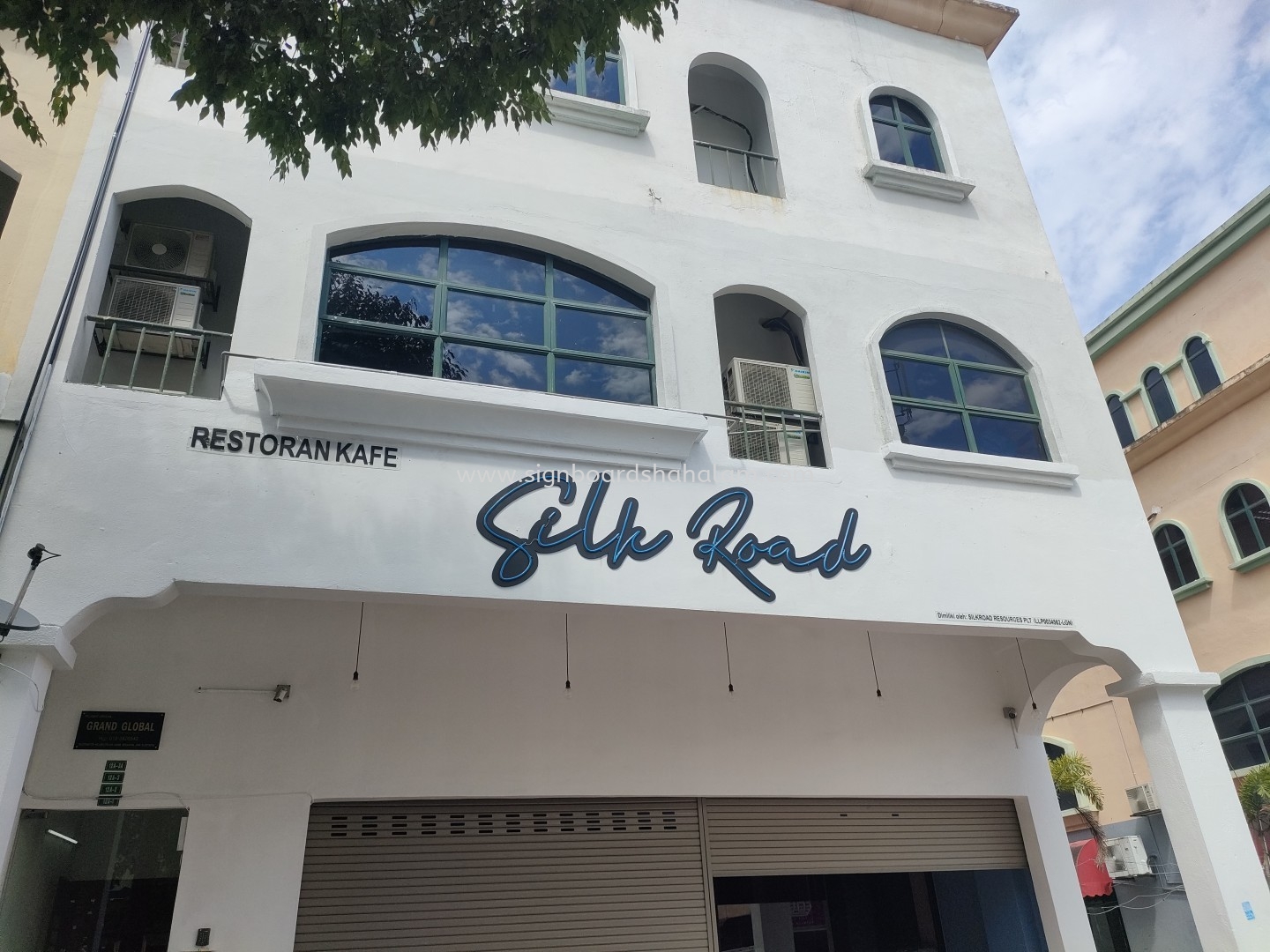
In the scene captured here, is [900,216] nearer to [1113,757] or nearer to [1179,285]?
[1179,285]

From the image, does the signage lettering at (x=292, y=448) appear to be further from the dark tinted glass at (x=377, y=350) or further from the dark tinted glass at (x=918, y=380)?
the dark tinted glass at (x=918, y=380)

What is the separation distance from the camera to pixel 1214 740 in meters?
6.70

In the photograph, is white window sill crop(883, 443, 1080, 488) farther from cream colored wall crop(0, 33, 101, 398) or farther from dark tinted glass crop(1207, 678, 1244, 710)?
dark tinted glass crop(1207, 678, 1244, 710)

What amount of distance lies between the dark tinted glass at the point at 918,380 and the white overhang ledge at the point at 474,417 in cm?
216

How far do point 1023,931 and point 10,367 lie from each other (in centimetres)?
892

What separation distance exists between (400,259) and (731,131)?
426cm

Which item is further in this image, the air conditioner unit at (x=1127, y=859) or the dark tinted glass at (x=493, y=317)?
the air conditioner unit at (x=1127, y=859)

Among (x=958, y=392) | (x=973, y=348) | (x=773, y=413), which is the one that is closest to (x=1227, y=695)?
(x=973, y=348)

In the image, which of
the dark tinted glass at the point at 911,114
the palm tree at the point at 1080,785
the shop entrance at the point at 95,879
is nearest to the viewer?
the shop entrance at the point at 95,879

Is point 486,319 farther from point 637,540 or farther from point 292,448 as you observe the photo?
point 637,540

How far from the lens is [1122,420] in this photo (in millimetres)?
16625

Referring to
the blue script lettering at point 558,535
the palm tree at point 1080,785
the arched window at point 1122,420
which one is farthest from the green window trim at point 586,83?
the arched window at point 1122,420

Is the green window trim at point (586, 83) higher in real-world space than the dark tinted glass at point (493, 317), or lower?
higher

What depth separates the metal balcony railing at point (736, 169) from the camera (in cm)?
861
